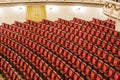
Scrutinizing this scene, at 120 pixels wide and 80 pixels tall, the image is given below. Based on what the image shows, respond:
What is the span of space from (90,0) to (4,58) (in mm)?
1908

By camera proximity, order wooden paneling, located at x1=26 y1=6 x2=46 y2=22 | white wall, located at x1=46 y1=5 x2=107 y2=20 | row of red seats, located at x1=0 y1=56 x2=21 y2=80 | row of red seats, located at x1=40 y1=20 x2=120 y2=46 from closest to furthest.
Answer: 1. row of red seats, located at x1=0 y1=56 x2=21 y2=80
2. row of red seats, located at x1=40 y1=20 x2=120 y2=46
3. white wall, located at x1=46 y1=5 x2=107 y2=20
4. wooden paneling, located at x1=26 y1=6 x2=46 y2=22

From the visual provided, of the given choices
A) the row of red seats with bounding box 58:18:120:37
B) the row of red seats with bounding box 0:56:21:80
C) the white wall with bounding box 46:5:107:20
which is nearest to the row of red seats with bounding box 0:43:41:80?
the row of red seats with bounding box 0:56:21:80

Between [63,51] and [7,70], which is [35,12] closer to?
[63,51]

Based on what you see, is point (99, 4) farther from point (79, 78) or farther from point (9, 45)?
point (79, 78)

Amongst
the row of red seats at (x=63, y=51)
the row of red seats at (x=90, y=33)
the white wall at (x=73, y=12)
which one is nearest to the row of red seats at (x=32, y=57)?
the row of red seats at (x=63, y=51)

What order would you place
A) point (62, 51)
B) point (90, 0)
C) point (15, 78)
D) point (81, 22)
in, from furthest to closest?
1. point (90, 0)
2. point (81, 22)
3. point (62, 51)
4. point (15, 78)

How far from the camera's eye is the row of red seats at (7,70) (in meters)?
3.24

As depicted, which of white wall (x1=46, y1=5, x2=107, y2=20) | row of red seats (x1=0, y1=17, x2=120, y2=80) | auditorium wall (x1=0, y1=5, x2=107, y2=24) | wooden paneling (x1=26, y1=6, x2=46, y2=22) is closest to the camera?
row of red seats (x1=0, y1=17, x2=120, y2=80)

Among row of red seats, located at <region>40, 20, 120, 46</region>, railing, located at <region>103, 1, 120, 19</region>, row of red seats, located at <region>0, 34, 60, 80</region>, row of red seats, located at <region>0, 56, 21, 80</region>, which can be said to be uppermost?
railing, located at <region>103, 1, 120, 19</region>

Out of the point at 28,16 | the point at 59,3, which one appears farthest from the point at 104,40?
the point at 28,16

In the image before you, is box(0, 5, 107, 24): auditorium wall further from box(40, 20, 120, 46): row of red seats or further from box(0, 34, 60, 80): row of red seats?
box(0, 34, 60, 80): row of red seats

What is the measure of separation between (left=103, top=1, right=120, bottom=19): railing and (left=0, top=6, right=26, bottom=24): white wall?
6.36ft

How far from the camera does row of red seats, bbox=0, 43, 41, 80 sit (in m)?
3.25

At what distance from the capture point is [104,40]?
3.71m
